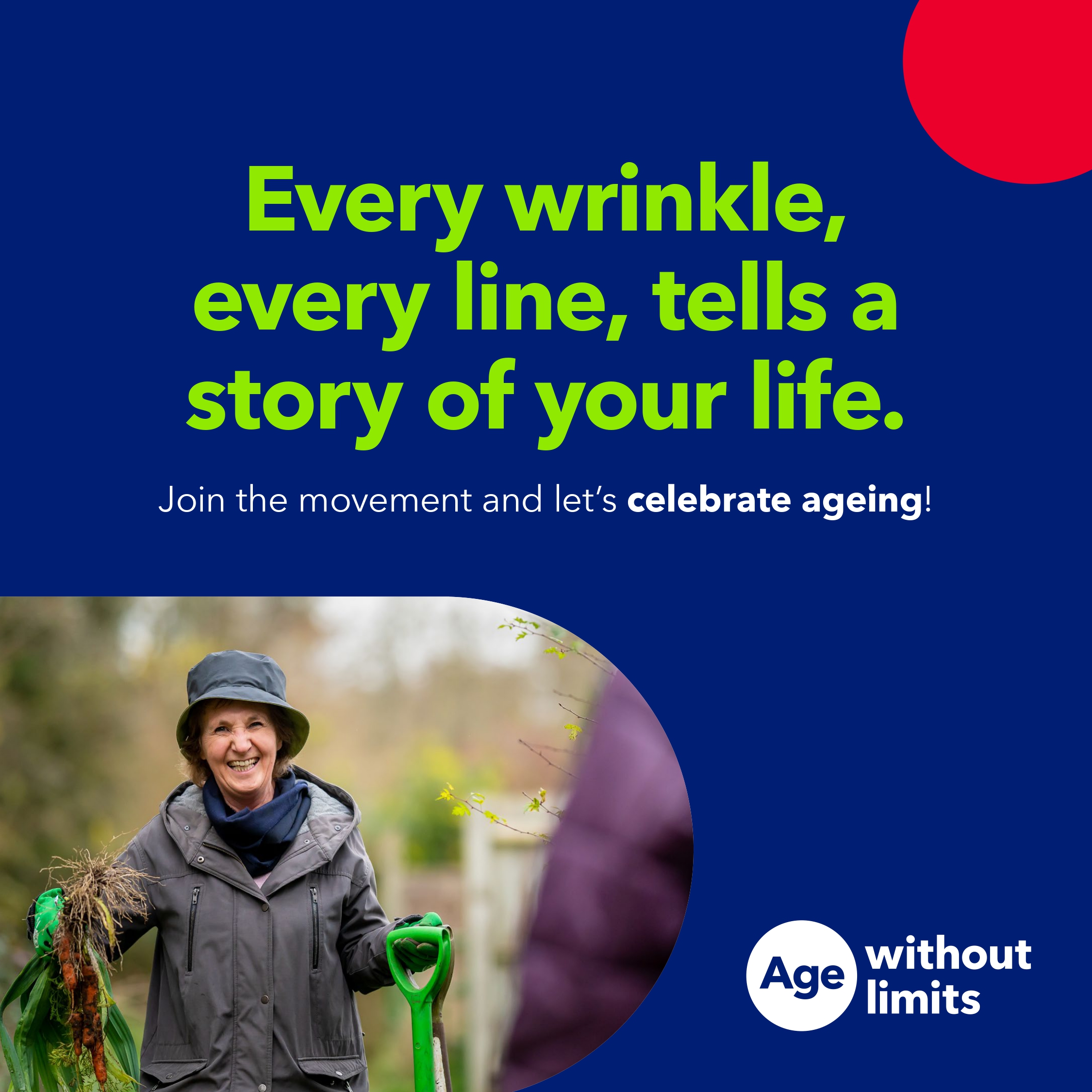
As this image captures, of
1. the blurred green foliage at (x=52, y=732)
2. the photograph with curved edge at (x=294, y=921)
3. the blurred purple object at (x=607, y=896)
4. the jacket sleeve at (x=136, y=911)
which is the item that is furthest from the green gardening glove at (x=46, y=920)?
the blurred green foliage at (x=52, y=732)

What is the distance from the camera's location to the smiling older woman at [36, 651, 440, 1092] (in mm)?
3207

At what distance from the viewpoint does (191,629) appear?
36.0 feet

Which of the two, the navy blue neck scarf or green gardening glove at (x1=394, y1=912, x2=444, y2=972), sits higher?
the navy blue neck scarf

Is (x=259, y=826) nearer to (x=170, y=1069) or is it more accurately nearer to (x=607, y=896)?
(x=170, y=1069)

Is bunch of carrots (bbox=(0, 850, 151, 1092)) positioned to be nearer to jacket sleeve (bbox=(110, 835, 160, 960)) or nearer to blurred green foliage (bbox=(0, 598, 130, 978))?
jacket sleeve (bbox=(110, 835, 160, 960))

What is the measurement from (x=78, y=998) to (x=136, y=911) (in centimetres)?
23

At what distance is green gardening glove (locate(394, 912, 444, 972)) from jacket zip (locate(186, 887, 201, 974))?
1.65ft

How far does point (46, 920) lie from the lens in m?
3.14

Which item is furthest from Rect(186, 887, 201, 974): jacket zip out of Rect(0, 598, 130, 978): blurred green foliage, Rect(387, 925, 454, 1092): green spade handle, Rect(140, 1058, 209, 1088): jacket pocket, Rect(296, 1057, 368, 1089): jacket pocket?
Rect(0, 598, 130, 978): blurred green foliage

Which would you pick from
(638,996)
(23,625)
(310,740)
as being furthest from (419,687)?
(638,996)

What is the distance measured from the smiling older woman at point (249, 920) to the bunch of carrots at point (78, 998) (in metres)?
0.07

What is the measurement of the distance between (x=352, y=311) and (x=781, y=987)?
6.82 ft

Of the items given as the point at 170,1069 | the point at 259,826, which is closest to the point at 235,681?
the point at 259,826

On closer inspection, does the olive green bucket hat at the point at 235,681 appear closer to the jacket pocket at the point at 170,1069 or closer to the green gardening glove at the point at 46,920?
the green gardening glove at the point at 46,920
